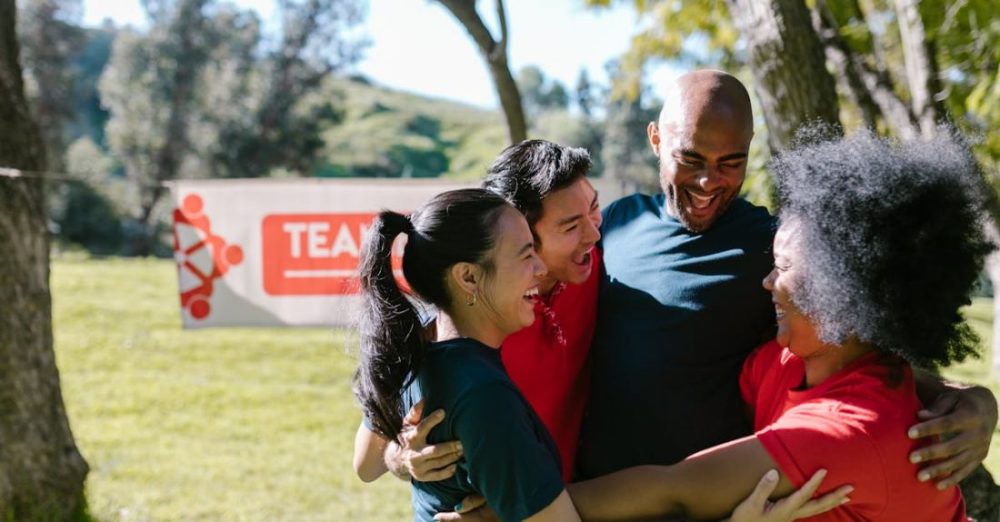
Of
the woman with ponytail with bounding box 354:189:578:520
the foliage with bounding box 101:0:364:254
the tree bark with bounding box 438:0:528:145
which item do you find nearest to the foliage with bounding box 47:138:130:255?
the foliage with bounding box 101:0:364:254

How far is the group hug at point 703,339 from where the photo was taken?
1.76 meters

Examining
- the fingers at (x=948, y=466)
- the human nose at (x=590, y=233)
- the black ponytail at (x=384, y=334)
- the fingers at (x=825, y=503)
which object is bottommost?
the fingers at (x=825, y=503)

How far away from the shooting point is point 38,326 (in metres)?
4.49

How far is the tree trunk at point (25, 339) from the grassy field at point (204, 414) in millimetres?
1100

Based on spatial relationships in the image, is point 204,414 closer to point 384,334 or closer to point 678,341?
point 678,341

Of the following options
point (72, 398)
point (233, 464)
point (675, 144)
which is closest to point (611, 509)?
point (675, 144)

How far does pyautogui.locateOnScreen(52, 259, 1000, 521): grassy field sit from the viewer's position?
6.21m

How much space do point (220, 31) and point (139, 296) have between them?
2670 centimetres

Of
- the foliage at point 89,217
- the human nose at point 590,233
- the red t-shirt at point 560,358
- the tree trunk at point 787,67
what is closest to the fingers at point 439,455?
the red t-shirt at point 560,358

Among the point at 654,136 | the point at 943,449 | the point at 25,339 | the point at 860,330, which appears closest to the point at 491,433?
the point at 860,330

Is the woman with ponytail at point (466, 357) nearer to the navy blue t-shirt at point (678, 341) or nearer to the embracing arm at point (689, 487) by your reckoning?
the embracing arm at point (689, 487)

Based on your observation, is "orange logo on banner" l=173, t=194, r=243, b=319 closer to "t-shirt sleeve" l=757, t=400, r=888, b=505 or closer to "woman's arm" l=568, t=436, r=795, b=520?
"woman's arm" l=568, t=436, r=795, b=520

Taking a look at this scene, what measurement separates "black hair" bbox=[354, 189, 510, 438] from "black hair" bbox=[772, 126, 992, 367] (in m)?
0.62

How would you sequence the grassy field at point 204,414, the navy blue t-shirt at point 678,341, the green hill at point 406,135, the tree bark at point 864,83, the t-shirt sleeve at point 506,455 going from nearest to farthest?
1. the t-shirt sleeve at point 506,455
2. the navy blue t-shirt at point 678,341
3. the tree bark at point 864,83
4. the grassy field at point 204,414
5. the green hill at point 406,135
